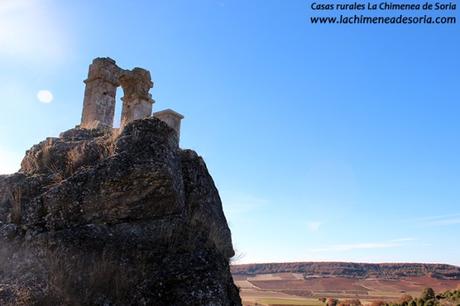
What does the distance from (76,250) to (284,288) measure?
10040cm

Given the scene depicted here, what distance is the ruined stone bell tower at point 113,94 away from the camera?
14602 millimetres

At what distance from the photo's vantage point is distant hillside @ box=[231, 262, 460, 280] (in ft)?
313

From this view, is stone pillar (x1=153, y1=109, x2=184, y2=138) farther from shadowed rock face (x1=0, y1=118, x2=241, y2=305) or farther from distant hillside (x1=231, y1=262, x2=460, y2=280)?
distant hillside (x1=231, y1=262, x2=460, y2=280)

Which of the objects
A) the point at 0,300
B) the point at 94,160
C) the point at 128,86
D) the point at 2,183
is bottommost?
the point at 0,300

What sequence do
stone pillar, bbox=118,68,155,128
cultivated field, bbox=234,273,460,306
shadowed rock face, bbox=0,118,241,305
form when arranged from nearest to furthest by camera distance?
1. shadowed rock face, bbox=0,118,241,305
2. stone pillar, bbox=118,68,155,128
3. cultivated field, bbox=234,273,460,306

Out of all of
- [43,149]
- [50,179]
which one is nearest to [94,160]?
[50,179]

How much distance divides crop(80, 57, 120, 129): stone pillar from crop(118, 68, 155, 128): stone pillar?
43 centimetres

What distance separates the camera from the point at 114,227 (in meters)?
4.84

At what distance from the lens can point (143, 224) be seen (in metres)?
4.99

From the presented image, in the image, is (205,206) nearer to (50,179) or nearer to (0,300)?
(50,179)

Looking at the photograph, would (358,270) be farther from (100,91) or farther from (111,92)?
(100,91)

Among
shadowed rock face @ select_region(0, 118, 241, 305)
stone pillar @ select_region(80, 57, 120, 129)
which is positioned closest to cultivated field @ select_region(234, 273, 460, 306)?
stone pillar @ select_region(80, 57, 120, 129)

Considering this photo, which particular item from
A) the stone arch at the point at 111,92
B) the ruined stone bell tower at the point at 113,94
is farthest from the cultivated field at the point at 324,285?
the stone arch at the point at 111,92

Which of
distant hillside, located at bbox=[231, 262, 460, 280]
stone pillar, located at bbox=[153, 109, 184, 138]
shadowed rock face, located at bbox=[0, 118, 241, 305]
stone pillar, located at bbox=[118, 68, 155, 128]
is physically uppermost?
stone pillar, located at bbox=[118, 68, 155, 128]
